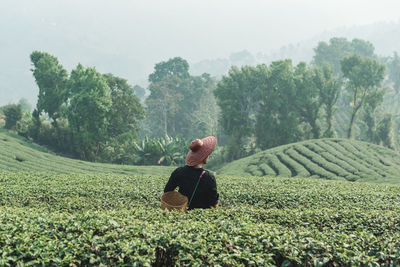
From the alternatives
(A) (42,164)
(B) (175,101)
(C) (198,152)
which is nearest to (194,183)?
(C) (198,152)

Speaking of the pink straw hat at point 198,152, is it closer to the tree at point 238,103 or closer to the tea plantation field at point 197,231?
the tea plantation field at point 197,231

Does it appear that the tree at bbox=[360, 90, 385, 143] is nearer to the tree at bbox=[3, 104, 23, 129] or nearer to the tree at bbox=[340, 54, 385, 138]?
the tree at bbox=[340, 54, 385, 138]

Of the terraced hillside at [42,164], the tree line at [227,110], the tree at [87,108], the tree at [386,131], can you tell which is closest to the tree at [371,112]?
the tree line at [227,110]

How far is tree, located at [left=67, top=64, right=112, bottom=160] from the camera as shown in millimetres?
30422

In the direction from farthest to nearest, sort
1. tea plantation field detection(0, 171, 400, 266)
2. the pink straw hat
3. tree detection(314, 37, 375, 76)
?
tree detection(314, 37, 375, 76)
the pink straw hat
tea plantation field detection(0, 171, 400, 266)

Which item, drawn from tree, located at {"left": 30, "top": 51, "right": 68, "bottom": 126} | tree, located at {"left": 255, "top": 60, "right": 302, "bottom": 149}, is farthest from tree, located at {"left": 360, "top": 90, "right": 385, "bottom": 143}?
tree, located at {"left": 30, "top": 51, "right": 68, "bottom": 126}

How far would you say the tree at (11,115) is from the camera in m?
32.8

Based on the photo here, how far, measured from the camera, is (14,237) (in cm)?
394

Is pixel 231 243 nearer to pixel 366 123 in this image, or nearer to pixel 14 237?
pixel 14 237

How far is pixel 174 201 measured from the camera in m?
5.86

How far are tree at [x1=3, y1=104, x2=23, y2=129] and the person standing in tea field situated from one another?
31.8 m

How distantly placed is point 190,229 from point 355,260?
6.14 feet

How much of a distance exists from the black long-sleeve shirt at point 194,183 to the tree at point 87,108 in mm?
25929

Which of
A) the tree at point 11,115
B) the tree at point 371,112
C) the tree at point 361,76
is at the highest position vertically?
the tree at point 361,76
